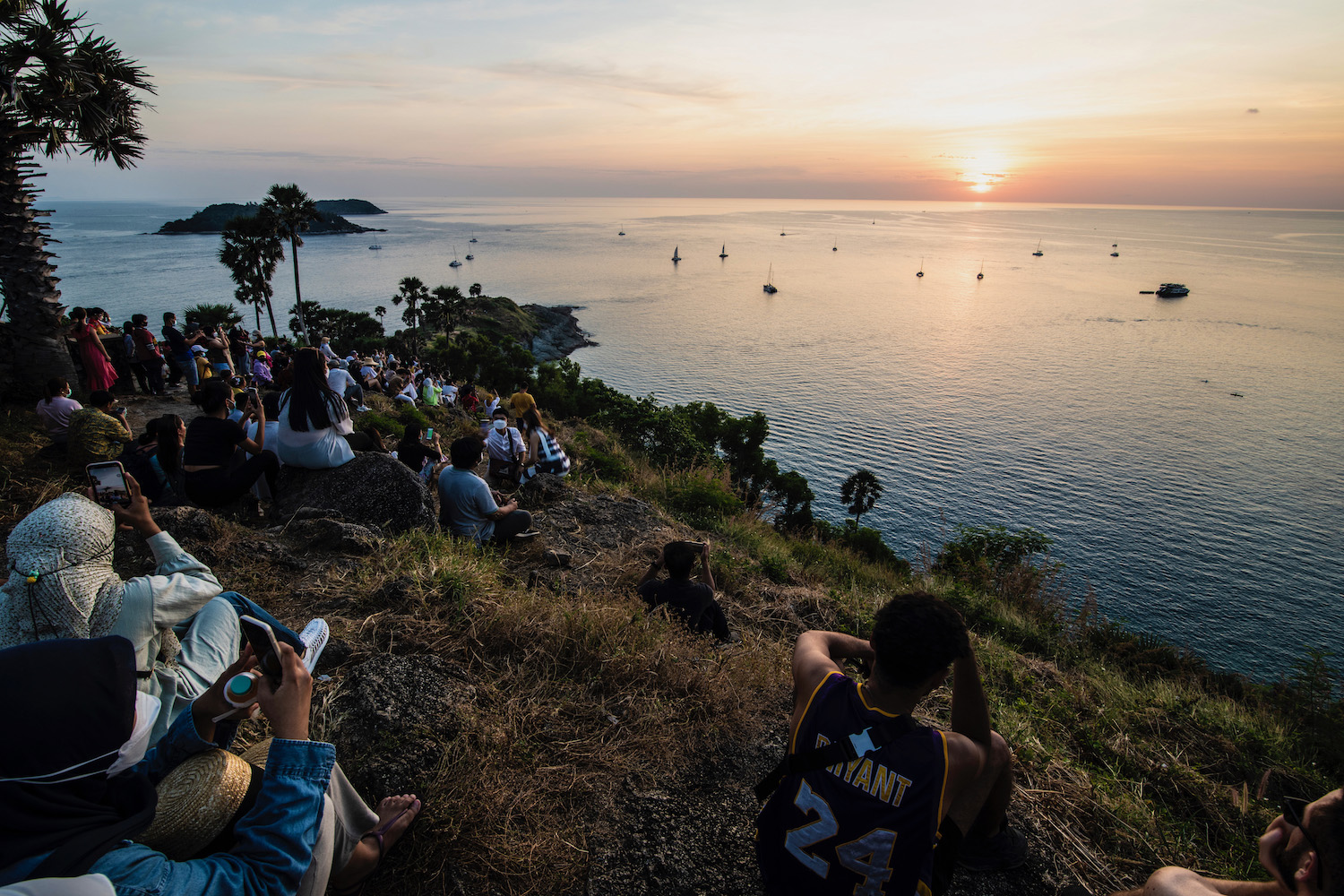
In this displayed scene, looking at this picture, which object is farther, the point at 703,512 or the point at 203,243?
the point at 203,243

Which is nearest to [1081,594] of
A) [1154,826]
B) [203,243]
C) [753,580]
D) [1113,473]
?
[1113,473]

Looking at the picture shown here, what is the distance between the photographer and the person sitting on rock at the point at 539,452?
8.98 metres

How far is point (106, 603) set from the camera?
9.50ft

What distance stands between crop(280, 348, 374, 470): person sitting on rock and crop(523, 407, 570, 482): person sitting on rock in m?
2.84

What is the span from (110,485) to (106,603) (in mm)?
957

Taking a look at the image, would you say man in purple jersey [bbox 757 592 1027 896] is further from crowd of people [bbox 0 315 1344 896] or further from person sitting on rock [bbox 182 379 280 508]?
person sitting on rock [bbox 182 379 280 508]

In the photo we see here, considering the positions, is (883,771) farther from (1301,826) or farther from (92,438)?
(92,438)

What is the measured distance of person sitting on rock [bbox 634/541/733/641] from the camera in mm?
5008

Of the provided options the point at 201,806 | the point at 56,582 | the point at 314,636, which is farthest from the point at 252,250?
the point at 201,806

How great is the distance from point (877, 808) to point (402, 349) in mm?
66521

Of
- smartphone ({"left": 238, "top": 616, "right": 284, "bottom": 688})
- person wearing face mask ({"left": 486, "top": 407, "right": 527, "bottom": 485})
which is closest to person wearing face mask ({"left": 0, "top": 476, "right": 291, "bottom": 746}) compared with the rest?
smartphone ({"left": 238, "top": 616, "right": 284, "bottom": 688})

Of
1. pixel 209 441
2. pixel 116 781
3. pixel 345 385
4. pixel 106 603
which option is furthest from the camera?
pixel 345 385

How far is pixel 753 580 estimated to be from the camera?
7.69 meters

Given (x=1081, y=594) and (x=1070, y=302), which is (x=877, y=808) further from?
(x=1070, y=302)
